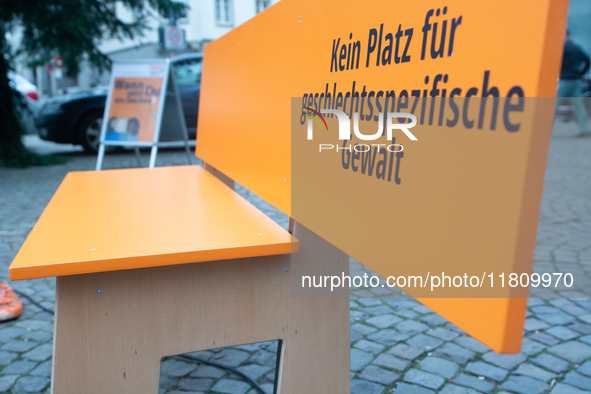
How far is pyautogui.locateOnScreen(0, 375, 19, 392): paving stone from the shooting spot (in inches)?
82.7

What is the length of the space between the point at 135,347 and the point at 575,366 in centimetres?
175

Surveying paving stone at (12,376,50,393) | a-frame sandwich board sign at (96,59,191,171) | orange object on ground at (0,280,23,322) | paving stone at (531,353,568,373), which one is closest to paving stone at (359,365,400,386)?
paving stone at (531,353,568,373)

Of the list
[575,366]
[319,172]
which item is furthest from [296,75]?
[575,366]

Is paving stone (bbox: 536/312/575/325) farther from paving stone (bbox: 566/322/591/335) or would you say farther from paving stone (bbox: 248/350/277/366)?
paving stone (bbox: 248/350/277/366)

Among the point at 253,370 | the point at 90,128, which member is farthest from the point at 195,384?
the point at 90,128

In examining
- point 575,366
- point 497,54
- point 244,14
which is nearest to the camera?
point 497,54

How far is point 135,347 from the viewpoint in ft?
5.05

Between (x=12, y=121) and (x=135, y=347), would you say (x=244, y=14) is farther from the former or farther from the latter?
(x=135, y=347)

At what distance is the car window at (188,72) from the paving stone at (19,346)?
7.22 m

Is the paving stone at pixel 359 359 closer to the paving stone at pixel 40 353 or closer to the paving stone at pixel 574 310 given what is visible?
the paving stone at pixel 574 310

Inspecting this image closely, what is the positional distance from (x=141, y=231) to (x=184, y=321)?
1.00 feet

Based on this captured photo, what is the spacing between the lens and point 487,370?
216 cm

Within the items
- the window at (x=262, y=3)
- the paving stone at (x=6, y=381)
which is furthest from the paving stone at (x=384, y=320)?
the window at (x=262, y=3)

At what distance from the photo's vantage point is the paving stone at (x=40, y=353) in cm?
235
